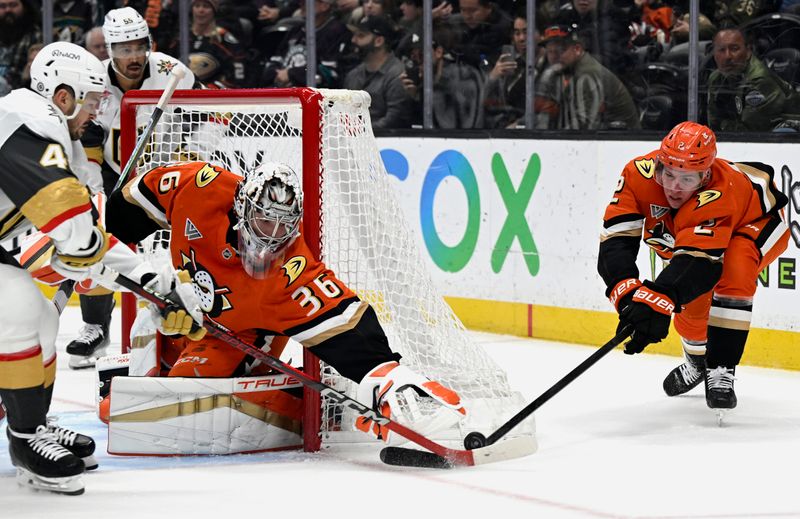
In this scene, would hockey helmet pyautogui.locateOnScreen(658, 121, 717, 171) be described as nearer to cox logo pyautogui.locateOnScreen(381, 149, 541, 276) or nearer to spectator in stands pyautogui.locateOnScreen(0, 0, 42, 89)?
cox logo pyautogui.locateOnScreen(381, 149, 541, 276)

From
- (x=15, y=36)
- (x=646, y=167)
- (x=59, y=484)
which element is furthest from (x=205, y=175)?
(x=15, y=36)

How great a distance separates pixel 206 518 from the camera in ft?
9.48

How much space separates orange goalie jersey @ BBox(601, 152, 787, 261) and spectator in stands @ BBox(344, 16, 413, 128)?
7.69 feet

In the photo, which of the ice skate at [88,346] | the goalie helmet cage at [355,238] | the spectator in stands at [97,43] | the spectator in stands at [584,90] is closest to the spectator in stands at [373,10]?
the spectator in stands at [584,90]

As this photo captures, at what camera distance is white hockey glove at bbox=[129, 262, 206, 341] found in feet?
10.8

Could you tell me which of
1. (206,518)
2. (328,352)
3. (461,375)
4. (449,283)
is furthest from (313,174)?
(449,283)

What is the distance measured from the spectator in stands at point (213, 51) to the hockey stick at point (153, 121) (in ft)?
10.5

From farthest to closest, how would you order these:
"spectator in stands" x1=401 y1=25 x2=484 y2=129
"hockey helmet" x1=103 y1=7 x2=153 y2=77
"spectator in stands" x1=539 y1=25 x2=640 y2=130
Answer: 1. "spectator in stands" x1=401 y1=25 x2=484 y2=129
2. "spectator in stands" x1=539 y1=25 x2=640 y2=130
3. "hockey helmet" x1=103 y1=7 x2=153 y2=77

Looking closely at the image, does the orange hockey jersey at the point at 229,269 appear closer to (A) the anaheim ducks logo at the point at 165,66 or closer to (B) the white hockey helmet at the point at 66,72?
(B) the white hockey helmet at the point at 66,72

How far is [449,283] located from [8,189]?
3245 millimetres

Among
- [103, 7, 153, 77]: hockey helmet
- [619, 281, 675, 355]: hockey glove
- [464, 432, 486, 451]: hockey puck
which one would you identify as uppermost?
[103, 7, 153, 77]: hockey helmet

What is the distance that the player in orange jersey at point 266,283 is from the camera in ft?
10.8

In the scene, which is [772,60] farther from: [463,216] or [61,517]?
[61,517]

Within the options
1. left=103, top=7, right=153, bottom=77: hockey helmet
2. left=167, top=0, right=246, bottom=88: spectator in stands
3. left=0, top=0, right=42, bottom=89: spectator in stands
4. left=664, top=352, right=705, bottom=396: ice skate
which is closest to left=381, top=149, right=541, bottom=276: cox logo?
left=167, top=0, right=246, bottom=88: spectator in stands
